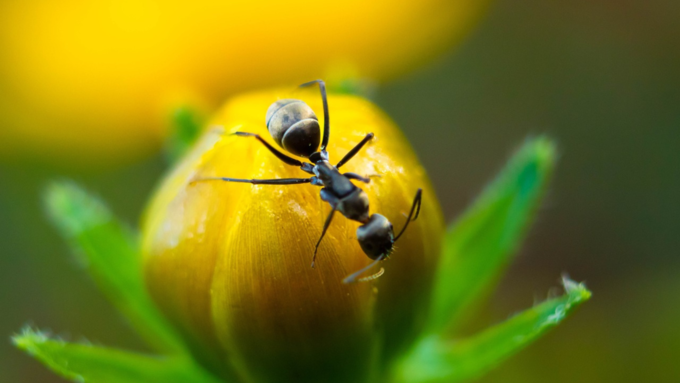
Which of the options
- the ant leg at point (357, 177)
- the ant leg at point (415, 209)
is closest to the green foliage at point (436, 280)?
the ant leg at point (415, 209)

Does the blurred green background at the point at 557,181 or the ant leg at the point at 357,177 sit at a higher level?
the blurred green background at the point at 557,181

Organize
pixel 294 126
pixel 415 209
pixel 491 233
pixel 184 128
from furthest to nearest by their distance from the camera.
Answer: pixel 184 128
pixel 491 233
pixel 294 126
pixel 415 209

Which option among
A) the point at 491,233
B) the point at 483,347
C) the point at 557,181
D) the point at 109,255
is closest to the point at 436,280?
the point at 483,347

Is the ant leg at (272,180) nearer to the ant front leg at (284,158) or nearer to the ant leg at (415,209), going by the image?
the ant front leg at (284,158)

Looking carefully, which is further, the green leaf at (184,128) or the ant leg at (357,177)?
the green leaf at (184,128)

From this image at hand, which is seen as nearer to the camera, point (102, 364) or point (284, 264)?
point (284, 264)

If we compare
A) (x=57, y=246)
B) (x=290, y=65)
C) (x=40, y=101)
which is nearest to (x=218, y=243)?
(x=57, y=246)

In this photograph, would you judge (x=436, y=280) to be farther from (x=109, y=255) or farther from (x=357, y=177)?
(x=109, y=255)
